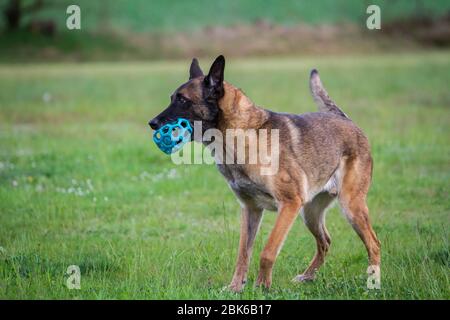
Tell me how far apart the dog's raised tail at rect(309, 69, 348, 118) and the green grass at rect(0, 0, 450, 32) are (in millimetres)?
36590

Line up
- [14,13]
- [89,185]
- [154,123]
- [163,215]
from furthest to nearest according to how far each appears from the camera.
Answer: [14,13], [89,185], [163,215], [154,123]

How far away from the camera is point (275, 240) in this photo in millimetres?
6914

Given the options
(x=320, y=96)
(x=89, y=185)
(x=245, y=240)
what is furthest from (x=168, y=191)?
(x=245, y=240)

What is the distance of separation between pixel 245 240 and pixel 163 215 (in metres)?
2.88

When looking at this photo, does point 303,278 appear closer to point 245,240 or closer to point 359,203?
point 245,240

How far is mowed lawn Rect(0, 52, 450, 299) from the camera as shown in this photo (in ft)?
23.0

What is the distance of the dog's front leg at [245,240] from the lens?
23.7 ft

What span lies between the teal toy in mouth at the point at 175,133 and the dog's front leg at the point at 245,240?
932 mm

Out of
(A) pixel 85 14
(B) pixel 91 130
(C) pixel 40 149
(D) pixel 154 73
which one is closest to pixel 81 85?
(D) pixel 154 73

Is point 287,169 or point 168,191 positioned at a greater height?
point 287,169

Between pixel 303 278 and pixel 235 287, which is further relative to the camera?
pixel 303 278

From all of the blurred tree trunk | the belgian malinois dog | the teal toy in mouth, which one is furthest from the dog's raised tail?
the blurred tree trunk

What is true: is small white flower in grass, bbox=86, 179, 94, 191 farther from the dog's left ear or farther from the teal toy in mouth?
the dog's left ear

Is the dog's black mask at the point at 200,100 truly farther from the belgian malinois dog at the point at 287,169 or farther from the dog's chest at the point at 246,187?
the dog's chest at the point at 246,187
